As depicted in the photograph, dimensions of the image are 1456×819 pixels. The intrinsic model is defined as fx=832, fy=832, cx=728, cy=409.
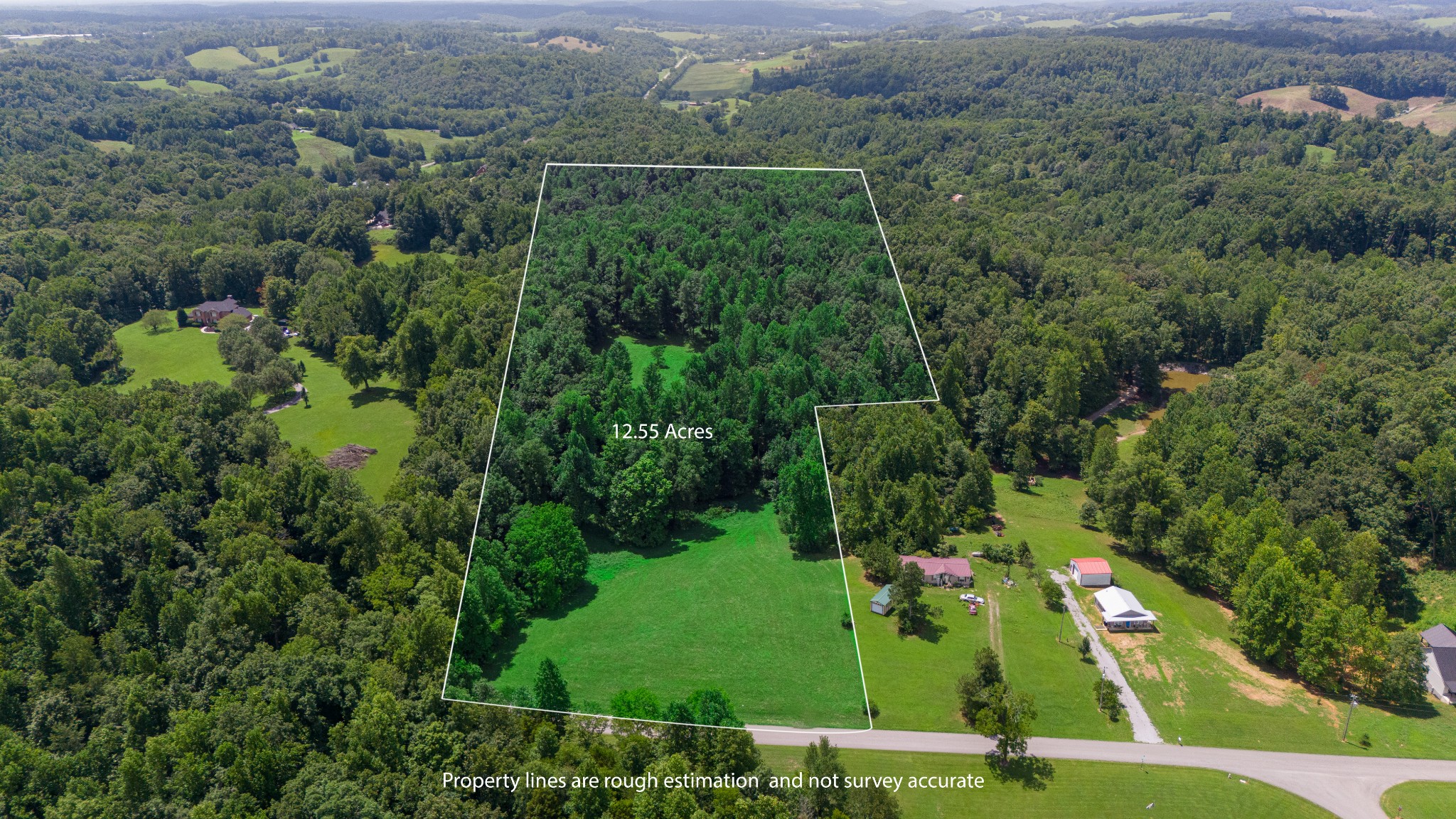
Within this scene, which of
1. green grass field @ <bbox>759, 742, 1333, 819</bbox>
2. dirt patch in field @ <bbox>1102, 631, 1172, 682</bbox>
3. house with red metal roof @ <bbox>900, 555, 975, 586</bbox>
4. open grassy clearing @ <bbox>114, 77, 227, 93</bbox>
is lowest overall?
dirt patch in field @ <bbox>1102, 631, 1172, 682</bbox>

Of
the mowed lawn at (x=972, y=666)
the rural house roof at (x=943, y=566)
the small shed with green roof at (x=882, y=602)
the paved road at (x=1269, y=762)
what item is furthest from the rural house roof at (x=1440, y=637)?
the small shed with green roof at (x=882, y=602)

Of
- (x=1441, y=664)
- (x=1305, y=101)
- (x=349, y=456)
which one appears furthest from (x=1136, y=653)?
(x=1305, y=101)

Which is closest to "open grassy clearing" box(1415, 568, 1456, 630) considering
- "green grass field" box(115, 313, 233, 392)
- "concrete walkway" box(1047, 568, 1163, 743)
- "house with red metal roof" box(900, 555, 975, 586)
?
"concrete walkway" box(1047, 568, 1163, 743)

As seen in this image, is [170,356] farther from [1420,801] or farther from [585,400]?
[1420,801]

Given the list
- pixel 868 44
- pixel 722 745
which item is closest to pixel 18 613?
pixel 722 745

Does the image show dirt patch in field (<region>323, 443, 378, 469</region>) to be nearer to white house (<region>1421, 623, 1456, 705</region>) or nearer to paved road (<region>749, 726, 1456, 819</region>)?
paved road (<region>749, 726, 1456, 819</region>)

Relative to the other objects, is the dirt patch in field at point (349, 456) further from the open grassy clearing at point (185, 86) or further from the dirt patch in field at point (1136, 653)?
the open grassy clearing at point (185, 86)
